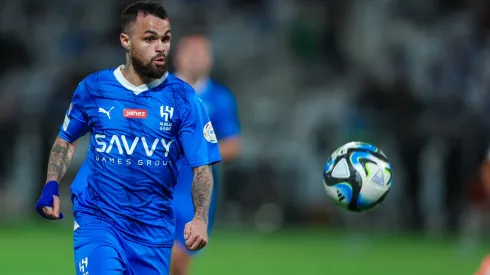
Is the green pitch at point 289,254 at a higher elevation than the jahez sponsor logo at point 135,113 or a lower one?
higher

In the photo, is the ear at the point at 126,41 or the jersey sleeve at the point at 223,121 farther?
the jersey sleeve at the point at 223,121

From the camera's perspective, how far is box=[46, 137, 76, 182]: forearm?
260 inches

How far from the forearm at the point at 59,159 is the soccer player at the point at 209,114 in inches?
88.0

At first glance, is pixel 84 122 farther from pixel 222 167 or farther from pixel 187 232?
pixel 222 167

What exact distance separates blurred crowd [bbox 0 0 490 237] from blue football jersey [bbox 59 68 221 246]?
32.2 feet

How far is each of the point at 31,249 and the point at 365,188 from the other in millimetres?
8351

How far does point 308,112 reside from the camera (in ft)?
58.5

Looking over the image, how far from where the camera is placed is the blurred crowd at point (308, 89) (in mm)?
16594

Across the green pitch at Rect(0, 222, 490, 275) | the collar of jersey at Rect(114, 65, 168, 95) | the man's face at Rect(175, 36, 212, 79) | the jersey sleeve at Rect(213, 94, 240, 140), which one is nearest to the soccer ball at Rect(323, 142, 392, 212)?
the collar of jersey at Rect(114, 65, 168, 95)

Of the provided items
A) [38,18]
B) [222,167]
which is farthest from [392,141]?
[38,18]

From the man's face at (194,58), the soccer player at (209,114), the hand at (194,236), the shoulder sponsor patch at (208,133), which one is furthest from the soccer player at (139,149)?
the man's face at (194,58)

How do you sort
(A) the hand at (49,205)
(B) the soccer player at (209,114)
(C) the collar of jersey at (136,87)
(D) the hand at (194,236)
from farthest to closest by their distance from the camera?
A: (B) the soccer player at (209,114) → (C) the collar of jersey at (136,87) → (A) the hand at (49,205) → (D) the hand at (194,236)

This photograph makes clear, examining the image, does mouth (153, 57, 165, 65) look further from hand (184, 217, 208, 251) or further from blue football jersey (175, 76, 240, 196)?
blue football jersey (175, 76, 240, 196)

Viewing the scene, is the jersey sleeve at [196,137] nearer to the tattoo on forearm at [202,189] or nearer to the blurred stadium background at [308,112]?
the tattoo on forearm at [202,189]
